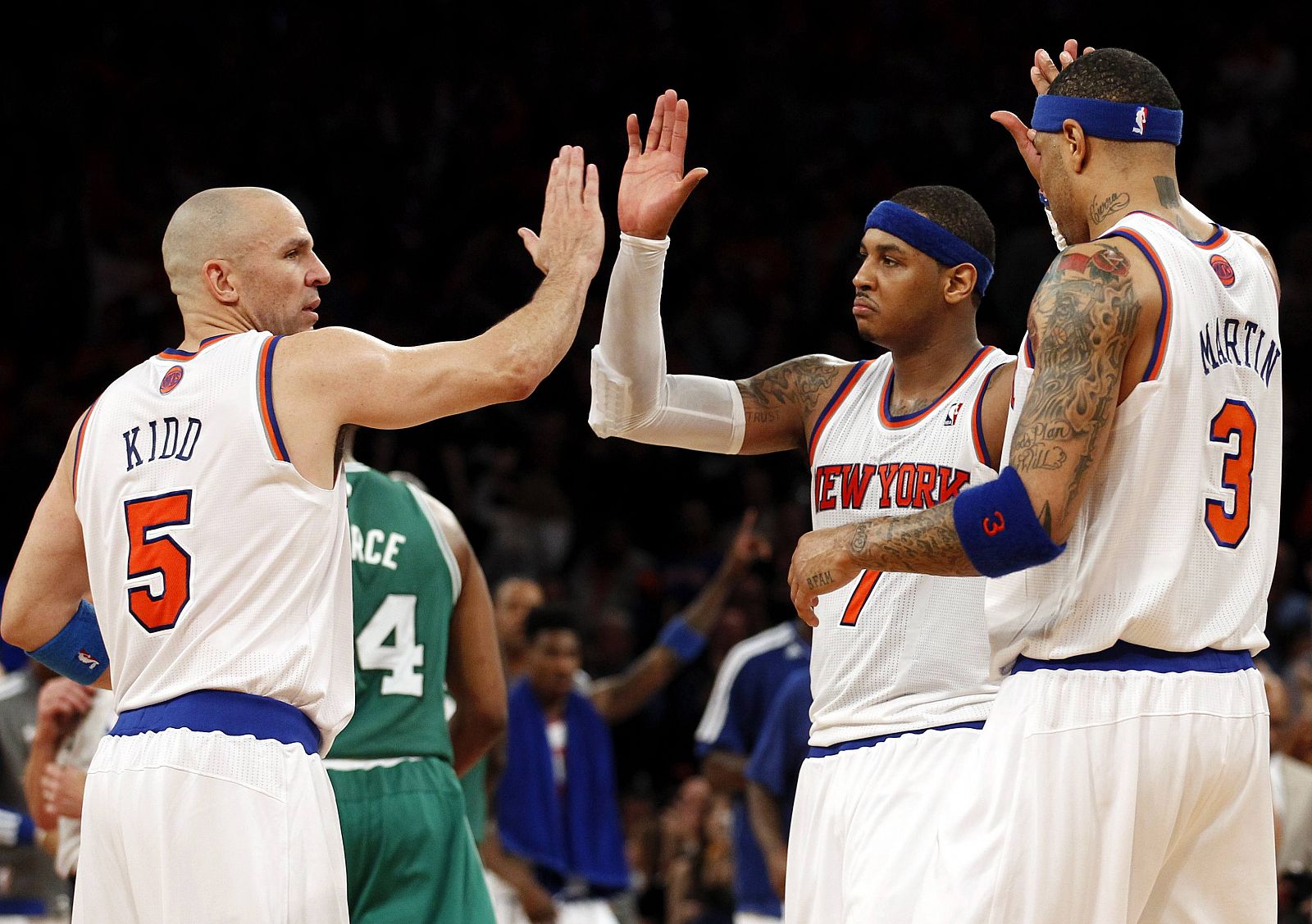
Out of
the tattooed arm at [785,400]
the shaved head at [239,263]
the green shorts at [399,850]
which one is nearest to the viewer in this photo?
the shaved head at [239,263]

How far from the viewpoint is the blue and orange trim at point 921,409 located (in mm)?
5113

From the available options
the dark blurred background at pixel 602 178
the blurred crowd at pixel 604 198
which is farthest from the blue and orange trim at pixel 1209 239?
the dark blurred background at pixel 602 178

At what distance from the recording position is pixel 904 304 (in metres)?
5.25

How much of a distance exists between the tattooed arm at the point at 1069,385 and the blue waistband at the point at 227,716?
1499mm

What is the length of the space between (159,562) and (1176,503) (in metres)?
2.40

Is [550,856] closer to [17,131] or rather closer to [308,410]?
[308,410]

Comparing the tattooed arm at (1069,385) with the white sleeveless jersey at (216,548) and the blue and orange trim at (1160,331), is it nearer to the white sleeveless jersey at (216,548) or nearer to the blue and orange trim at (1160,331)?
the blue and orange trim at (1160,331)

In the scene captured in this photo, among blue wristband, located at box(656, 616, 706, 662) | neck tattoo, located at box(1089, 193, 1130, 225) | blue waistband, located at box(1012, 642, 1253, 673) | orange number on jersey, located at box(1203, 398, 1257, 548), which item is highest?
neck tattoo, located at box(1089, 193, 1130, 225)

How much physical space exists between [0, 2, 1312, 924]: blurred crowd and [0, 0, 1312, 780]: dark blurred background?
0.03 m

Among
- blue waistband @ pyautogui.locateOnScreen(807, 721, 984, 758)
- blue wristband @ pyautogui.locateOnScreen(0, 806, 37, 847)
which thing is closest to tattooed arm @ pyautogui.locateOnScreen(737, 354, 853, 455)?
blue waistband @ pyautogui.locateOnScreen(807, 721, 984, 758)

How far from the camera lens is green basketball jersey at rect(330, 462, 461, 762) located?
598cm

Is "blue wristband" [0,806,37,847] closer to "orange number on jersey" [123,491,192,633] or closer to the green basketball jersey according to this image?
the green basketball jersey

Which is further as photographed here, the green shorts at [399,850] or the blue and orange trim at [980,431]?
the green shorts at [399,850]

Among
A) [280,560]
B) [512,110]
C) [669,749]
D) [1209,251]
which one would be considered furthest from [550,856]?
→ [512,110]
